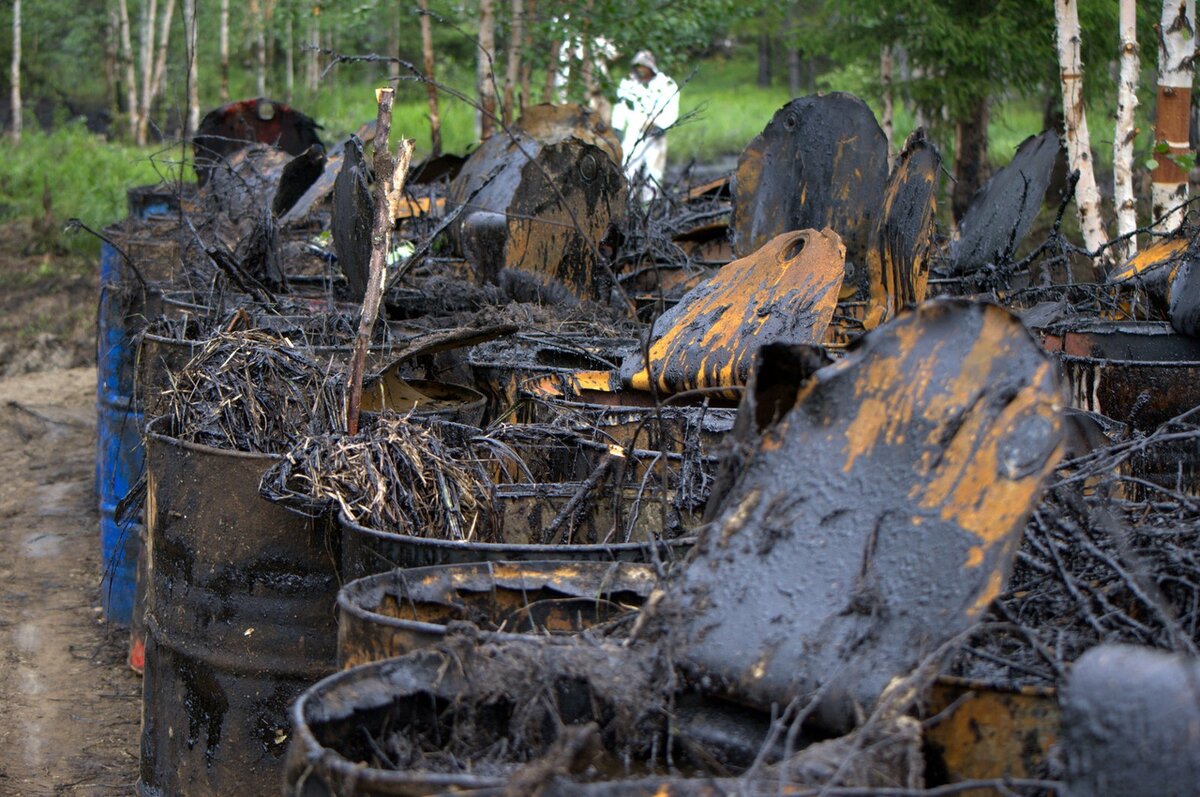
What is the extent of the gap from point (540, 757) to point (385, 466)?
1.15 meters

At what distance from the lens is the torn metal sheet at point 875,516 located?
203 cm

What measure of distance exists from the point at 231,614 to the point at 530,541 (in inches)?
30.6

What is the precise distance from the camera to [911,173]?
5074 millimetres

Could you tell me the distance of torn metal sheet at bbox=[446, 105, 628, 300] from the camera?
593 centimetres

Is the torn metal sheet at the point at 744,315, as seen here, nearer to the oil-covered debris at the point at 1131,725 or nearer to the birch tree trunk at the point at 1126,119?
the oil-covered debris at the point at 1131,725

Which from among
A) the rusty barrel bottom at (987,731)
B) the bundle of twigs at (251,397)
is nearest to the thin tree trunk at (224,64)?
the bundle of twigs at (251,397)

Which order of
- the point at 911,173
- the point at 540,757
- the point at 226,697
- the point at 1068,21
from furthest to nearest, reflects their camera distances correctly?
the point at 1068,21 < the point at 911,173 < the point at 226,697 < the point at 540,757

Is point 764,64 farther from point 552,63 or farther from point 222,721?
point 222,721

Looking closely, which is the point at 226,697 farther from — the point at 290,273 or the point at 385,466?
the point at 290,273

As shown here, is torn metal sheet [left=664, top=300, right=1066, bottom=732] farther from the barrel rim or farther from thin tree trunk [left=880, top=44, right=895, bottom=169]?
thin tree trunk [left=880, top=44, right=895, bottom=169]

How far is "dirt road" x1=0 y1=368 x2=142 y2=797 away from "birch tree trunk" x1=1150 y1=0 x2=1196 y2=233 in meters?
5.44

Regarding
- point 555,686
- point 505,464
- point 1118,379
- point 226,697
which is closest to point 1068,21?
point 1118,379

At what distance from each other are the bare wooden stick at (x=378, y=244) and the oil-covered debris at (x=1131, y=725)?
2087 millimetres

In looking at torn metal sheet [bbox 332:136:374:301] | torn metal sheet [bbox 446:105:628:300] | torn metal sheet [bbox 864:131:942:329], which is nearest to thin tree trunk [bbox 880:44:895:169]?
torn metal sheet [bbox 446:105:628:300]
